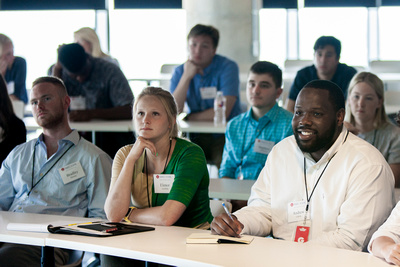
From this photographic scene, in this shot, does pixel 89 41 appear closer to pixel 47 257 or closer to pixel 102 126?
pixel 102 126

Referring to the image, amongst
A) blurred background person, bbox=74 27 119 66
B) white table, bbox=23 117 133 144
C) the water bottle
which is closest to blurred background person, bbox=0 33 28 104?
blurred background person, bbox=74 27 119 66

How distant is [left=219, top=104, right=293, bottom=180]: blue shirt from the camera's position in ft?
13.4

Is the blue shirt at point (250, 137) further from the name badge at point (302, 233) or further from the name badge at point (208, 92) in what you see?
the name badge at point (302, 233)

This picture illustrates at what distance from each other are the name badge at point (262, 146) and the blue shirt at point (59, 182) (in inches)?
50.2

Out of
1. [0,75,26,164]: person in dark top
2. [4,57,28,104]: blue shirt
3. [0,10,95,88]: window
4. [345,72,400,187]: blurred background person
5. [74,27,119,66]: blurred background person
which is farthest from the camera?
[0,10,95,88]: window

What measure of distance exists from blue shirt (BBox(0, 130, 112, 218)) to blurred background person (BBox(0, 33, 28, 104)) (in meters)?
3.89

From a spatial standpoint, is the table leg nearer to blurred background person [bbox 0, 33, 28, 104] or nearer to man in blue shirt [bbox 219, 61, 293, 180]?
man in blue shirt [bbox 219, 61, 293, 180]

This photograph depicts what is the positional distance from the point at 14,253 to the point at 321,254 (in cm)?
155

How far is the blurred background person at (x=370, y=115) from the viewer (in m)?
3.80

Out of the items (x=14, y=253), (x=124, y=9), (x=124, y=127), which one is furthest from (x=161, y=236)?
(x=124, y=9)

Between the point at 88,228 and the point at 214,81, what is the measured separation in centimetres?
314

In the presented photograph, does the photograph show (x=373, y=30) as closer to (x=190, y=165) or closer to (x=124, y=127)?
(x=124, y=127)

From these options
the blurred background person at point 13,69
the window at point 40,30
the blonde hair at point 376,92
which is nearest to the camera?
the blonde hair at point 376,92

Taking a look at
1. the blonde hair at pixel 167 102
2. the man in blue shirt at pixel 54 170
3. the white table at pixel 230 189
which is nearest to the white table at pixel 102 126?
the white table at pixel 230 189
